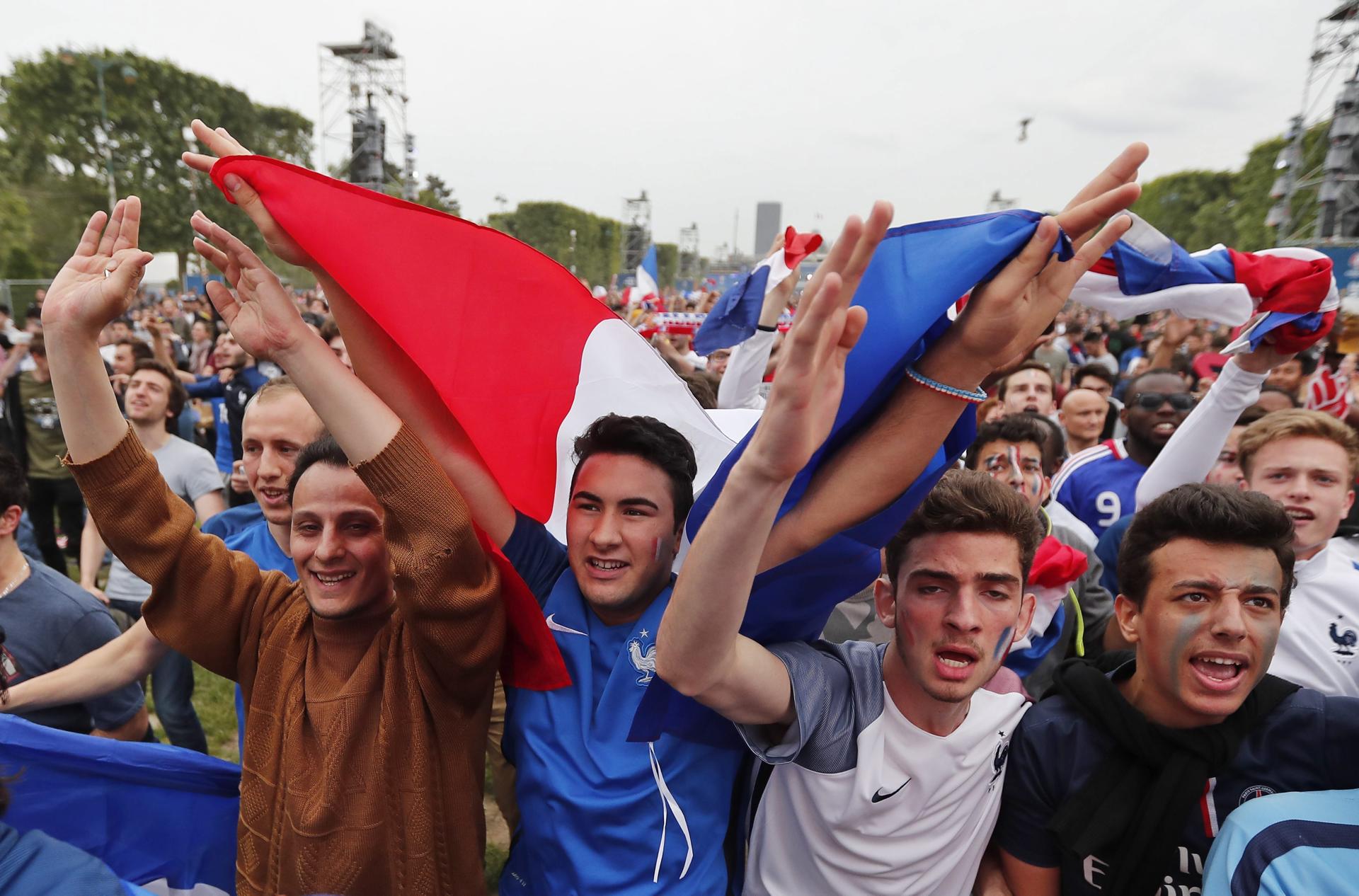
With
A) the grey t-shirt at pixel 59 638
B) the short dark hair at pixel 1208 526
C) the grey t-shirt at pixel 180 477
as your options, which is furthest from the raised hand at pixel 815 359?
the grey t-shirt at pixel 180 477

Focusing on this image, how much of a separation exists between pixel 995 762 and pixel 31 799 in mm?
2201

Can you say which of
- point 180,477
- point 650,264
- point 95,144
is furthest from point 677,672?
point 95,144

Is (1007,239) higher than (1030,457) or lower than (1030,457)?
higher

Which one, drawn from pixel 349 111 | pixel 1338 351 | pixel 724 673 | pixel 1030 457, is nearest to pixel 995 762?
pixel 724 673

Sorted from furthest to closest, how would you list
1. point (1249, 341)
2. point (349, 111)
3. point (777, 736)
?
point (349, 111) → point (1249, 341) → point (777, 736)

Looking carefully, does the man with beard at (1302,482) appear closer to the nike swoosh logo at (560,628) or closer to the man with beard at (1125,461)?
the man with beard at (1125,461)

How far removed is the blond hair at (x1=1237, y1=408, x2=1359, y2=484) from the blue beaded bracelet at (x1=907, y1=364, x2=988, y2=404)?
72.9 inches

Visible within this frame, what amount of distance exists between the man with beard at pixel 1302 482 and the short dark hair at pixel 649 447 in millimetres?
1531

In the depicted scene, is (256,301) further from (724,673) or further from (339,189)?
(724,673)

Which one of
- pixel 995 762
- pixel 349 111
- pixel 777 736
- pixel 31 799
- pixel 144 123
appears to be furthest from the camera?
pixel 144 123

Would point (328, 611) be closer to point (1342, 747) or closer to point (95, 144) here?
point (1342, 747)

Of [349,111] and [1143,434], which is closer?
[1143,434]

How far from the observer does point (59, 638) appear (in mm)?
2381

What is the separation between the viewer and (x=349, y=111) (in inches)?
1038
